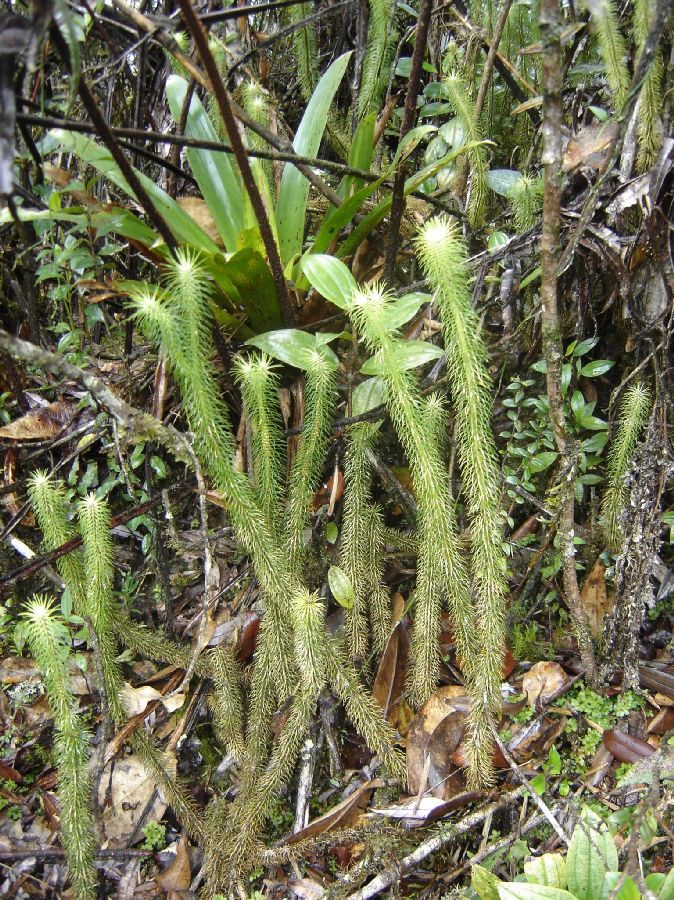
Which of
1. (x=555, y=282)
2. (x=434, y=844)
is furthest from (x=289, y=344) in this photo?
(x=434, y=844)

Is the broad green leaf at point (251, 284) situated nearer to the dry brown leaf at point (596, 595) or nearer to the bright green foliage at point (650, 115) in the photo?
the bright green foliage at point (650, 115)

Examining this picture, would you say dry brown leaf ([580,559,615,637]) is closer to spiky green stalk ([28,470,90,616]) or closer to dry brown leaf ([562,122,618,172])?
dry brown leaf ([562,122,618,172])

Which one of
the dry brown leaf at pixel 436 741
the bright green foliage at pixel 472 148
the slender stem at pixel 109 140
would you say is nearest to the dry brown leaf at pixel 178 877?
the dry brown leaf at pixel 436 741

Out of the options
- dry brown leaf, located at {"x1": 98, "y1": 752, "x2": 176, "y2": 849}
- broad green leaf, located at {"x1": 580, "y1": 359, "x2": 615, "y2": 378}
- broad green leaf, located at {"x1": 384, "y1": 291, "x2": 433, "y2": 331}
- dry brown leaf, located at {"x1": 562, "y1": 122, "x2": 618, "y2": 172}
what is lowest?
dry brown leaf, located at {"x1": 98, "y1": 752, "x2": 176, "y2": 849}

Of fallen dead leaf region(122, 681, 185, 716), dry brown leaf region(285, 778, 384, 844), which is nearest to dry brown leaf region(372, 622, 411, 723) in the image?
dry brown leaf region(285, 778, 384, 844)

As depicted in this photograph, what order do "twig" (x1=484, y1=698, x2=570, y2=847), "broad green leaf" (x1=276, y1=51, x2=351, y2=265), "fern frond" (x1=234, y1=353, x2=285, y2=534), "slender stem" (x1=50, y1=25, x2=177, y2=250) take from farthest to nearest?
"broad green leaf" (x1=276, y1=51, x2=351, y2=265), "fern frond" (x1=234, y1=353, x2=285, y2=534), "twig" (x1=484, y1=698, x2=570, y2=847), "slender stem" (x1=50, y1=25, x2=177, y2=250)

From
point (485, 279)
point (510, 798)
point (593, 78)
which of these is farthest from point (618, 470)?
point (593, 78)
